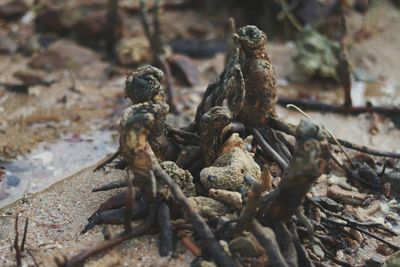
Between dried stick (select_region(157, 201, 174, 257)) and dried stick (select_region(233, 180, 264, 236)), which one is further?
dried stick (select_region(157, 201, 174, 257))

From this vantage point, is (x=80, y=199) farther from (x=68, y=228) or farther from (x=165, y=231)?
(x=165, y=231)

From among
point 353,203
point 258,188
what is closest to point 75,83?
point 353,203

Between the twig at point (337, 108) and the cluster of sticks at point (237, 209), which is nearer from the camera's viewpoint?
the cluster of sticks at point (237, 209)

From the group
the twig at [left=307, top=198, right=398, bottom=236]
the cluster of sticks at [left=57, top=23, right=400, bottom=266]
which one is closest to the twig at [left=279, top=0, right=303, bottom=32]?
the cluster of sticks at [left=57, top=23, right=400, bottom=266]

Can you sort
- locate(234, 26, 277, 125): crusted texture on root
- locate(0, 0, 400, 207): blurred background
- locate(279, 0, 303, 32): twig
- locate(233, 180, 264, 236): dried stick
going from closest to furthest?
locate(233, 180, 264, 236): dried stick < locate(234, 26, 277, 125): crusted texture on root < locate(0, 0, 400, 207): blurred background < locate(279, 0, 303, 32): twig

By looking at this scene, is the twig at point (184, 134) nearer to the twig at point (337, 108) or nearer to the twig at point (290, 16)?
the twig at point (337, 108)

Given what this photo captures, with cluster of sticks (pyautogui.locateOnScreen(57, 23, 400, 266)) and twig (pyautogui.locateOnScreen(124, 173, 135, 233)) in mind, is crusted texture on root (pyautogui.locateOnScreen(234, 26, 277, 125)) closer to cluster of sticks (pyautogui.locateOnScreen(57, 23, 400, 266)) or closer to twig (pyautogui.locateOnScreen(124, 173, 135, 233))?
cluster of sticks (pyautogui.locateOnScreen(57, 23, 400, 266))

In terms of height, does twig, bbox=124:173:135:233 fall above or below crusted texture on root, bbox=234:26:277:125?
below

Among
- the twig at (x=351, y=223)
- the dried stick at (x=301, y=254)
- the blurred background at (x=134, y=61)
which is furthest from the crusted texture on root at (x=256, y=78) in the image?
the blurred background at (x=134, y=61)
